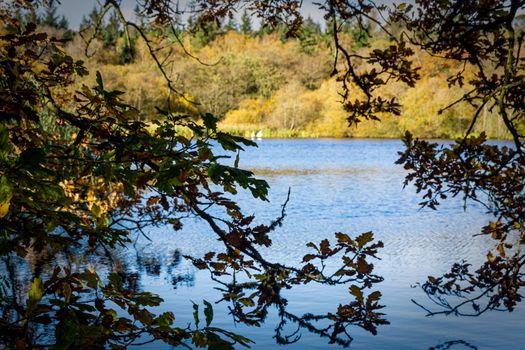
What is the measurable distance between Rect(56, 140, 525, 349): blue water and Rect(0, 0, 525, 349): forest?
4 centimetres

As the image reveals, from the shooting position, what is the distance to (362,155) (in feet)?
115

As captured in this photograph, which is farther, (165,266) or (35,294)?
(165,266)

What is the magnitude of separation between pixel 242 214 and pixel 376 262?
233 inches

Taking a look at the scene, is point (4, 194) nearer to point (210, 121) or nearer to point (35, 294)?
point (35, 294)

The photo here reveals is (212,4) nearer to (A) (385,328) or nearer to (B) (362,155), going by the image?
(A) (385,328)

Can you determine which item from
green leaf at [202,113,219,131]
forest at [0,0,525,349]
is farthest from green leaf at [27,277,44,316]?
green leaf at [202,113,219,131]

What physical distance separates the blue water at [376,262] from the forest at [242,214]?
0.04m

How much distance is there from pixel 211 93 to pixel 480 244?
4975 centimetres

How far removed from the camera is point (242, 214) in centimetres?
428

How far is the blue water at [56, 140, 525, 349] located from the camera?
21.1 ft

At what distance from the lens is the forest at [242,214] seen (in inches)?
95.9

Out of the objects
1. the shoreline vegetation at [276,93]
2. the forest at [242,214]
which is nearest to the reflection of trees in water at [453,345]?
the forest at [242,214]

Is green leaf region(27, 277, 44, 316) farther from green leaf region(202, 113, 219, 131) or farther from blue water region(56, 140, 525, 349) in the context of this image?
blue water region(56, 140, 525, 349)

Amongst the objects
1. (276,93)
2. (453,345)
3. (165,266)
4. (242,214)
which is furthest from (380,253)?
(276,93)
